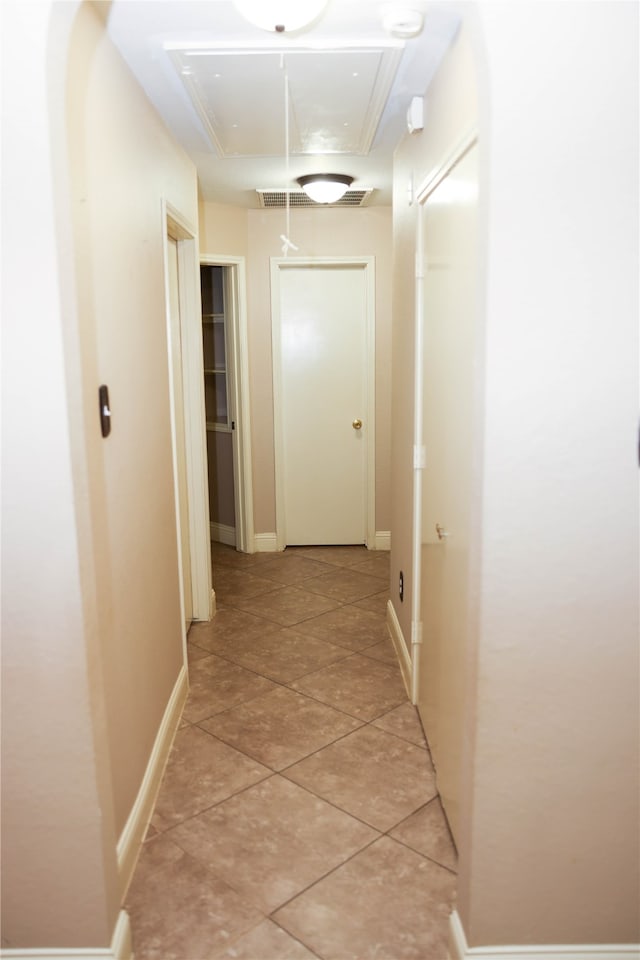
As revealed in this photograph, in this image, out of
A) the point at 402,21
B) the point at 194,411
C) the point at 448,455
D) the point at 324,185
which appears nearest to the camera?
the point at 402,21

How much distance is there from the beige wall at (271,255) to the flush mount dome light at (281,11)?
298 cm

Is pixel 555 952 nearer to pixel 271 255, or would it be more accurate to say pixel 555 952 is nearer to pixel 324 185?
pixel 324 185

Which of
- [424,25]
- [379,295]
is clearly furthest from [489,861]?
[379,295]

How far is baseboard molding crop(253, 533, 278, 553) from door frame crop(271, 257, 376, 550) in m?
0.03

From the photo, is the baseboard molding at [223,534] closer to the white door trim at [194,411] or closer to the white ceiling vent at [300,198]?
the white door trim at [194,411]

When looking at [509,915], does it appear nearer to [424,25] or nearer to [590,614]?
[590,614]

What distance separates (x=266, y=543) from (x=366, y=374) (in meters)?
1.49

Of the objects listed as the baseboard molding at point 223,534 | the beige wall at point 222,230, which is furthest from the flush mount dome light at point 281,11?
the baseboard molding at point 223,534

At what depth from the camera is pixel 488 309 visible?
1.51 metres

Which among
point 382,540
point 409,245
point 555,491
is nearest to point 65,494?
point 555,491

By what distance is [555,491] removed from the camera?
5.13 feet

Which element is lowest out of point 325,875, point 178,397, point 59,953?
point 325,875

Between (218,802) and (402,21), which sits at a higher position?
(402,21)

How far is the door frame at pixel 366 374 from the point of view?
508 centimetres
